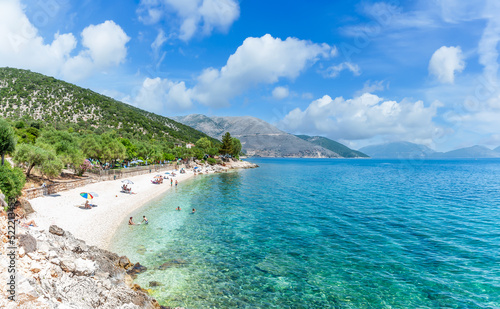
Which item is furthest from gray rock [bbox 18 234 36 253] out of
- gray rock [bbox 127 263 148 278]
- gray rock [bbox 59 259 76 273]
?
gray rock [bbox 127 263 148 278]

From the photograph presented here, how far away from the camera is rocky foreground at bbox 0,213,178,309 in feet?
27.9

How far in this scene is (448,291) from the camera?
14.4 meters

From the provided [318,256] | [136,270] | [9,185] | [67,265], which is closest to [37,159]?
[9,185]

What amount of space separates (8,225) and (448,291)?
2457 centimetres

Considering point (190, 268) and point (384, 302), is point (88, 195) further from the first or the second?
point (384, 302)

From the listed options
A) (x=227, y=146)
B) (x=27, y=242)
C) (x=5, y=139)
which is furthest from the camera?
(x=227, y=146)

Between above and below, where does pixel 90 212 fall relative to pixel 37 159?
below

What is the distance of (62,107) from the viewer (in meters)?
114

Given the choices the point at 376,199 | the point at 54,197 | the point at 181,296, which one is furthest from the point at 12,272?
the point at 376,199

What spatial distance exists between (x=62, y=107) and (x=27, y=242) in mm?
131700

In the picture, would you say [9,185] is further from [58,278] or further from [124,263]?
[58,278]

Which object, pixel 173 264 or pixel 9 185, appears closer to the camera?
pixel 173 264

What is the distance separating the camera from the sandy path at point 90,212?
21.0m

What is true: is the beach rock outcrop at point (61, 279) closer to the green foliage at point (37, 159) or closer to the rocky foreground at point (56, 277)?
the rocky foreground at point (56, 277)
